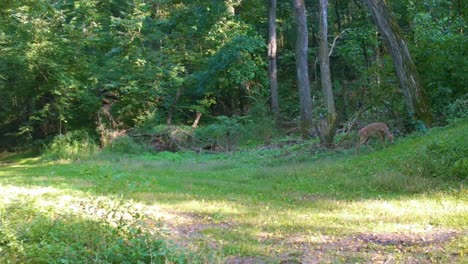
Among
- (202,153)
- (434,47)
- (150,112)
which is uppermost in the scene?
(434,47)

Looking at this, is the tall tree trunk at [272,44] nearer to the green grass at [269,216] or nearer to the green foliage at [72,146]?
the green foliage at [72,146]

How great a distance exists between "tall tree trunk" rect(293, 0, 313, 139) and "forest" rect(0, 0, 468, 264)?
7 centimetres

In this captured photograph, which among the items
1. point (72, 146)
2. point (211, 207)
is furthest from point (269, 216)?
point (72, 146)

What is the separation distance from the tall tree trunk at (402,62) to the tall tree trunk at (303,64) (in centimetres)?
503

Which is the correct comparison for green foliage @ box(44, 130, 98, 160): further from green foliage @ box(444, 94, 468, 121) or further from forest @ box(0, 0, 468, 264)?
green foliage @ box(444, 94, 468, 121)

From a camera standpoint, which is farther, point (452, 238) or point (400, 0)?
point (400, 0)

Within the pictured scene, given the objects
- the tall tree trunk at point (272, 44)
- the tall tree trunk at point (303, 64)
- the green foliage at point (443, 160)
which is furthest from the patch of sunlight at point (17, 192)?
the tall tree trunk at point (272, 44)

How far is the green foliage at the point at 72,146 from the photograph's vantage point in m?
22.8

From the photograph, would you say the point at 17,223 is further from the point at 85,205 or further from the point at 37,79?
the point at 37,79

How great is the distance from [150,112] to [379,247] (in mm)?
21669

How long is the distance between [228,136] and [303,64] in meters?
4.98

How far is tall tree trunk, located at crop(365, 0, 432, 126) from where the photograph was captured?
16531mm

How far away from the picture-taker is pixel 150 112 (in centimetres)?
2675

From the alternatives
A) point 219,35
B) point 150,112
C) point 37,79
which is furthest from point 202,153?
point 37,79
